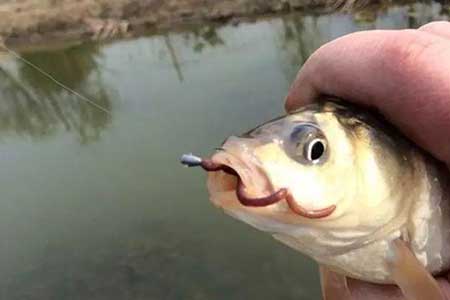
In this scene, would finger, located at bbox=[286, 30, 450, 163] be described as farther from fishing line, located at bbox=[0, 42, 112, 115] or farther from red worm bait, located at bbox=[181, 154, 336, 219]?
fishing line, located at bbox=[0, 42, 112, 115]

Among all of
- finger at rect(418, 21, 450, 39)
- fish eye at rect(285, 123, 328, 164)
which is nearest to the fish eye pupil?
fish eye at rect(285, 123, 328, 164)

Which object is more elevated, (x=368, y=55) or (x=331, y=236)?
(x=368, y=55)

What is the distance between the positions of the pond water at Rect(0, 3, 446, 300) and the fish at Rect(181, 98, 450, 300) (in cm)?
470

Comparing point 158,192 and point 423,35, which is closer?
point 423,35

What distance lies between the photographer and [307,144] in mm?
1299

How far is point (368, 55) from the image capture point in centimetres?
144

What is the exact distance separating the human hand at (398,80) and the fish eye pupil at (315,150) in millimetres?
189

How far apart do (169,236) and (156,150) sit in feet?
5.33

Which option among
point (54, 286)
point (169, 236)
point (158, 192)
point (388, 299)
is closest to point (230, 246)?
point (169, 236)

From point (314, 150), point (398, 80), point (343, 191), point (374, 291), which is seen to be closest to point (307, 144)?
point (314, 150)

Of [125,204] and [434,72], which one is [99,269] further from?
[434,72]

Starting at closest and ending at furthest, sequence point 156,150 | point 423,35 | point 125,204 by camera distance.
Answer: point 423,35
point 125,204
point 156,150

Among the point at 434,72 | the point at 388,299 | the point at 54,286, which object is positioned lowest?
the point at 54,286

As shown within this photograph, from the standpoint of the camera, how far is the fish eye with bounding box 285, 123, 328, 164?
4.22 ft
